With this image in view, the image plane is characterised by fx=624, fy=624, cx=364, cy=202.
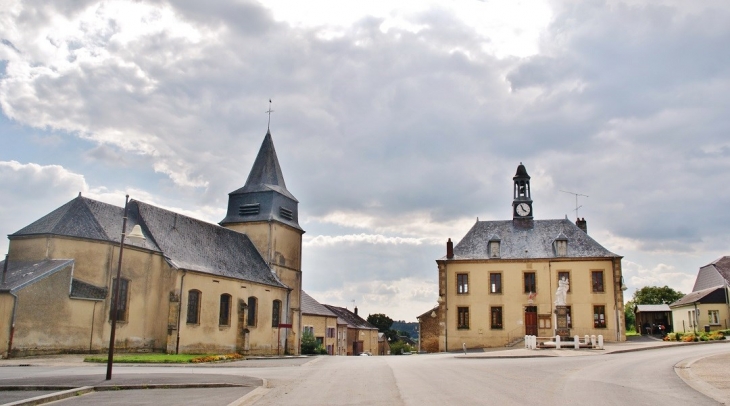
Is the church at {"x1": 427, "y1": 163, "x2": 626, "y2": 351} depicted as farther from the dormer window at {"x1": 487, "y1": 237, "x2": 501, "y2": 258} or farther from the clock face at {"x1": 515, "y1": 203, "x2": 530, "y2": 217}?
the clock face at {"x1": 515, "y1": 203, "x2": 530, "y2": 217}

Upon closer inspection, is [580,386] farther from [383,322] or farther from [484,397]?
[383,322]

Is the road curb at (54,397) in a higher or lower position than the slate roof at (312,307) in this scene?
lower

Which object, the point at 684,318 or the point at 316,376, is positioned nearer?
the point at 316,376

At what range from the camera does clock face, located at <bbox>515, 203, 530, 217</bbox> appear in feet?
160

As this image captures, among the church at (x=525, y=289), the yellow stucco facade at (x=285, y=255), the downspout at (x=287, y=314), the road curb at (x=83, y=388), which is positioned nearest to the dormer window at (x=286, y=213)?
the yellow stucco facade at (x=285, y=255)

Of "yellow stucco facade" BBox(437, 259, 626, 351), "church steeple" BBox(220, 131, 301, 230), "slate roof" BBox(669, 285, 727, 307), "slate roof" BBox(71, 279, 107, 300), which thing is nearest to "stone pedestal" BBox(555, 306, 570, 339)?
"yellow stucco facade" BBox(437, 259, 626, 351)

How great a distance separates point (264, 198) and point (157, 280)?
1391 centimetres

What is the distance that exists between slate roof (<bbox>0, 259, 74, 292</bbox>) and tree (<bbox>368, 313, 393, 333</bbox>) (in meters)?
86.7

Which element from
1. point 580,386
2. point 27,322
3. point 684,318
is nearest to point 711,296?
point 684,318

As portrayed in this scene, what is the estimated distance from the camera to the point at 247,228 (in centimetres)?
4756

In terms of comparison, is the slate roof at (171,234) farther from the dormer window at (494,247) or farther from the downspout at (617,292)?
the downspout at (617,292)

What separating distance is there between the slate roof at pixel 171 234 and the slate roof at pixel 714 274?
3457 centimetres

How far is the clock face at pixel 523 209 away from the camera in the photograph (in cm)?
4878

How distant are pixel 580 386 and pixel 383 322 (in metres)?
101
